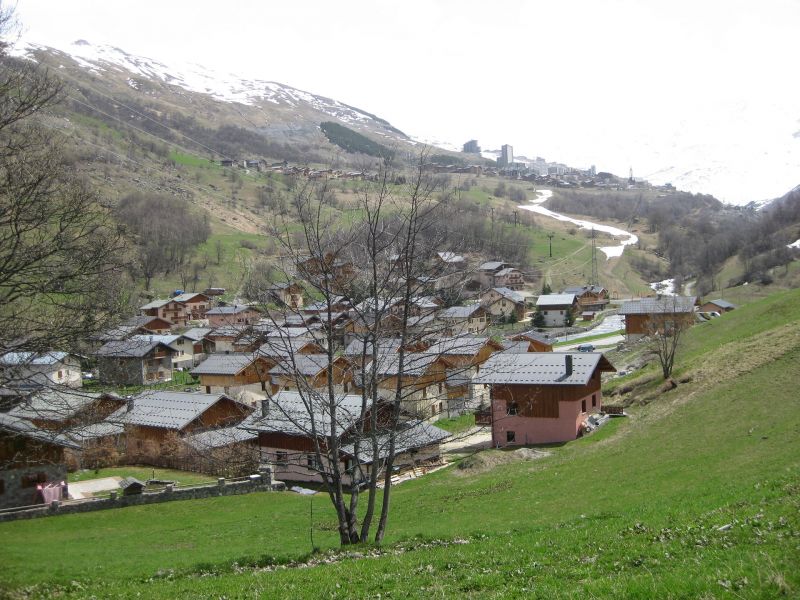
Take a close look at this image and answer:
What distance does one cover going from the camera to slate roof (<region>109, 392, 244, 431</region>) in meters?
40.8

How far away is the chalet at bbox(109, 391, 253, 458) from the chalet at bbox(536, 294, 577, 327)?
55588 mm

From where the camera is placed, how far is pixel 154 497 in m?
29.8

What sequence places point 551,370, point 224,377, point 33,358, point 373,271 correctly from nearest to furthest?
point 33,358 < point 373,271 < point 551,370 < point 224,377

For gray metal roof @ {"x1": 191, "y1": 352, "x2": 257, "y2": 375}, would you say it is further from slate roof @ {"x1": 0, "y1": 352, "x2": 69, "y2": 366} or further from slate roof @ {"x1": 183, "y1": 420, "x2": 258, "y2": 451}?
slate roof @ {"x1": 0, "y1": 352, "x2": 69, "y2": 366}

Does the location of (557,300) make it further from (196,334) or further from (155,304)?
(155,304)

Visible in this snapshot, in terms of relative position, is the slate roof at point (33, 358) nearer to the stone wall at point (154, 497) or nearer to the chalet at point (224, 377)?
the stone wall at point (154, 497)

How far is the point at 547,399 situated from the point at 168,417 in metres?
22.7

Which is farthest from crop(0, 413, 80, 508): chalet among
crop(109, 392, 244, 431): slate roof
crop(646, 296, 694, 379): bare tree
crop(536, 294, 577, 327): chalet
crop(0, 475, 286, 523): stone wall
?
crop(536, 294, 577, 327): chalet

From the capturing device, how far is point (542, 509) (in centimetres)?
2078

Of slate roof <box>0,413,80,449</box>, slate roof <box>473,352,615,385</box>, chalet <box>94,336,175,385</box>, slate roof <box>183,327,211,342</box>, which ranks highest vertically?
chalet <box>94,336,175,385</box>

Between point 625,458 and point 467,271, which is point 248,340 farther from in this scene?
point 625,458

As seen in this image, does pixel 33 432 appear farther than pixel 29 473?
No

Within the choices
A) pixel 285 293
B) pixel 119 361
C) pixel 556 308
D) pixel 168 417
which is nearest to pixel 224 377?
pixel 168 417

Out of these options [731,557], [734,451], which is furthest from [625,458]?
[731,557]
